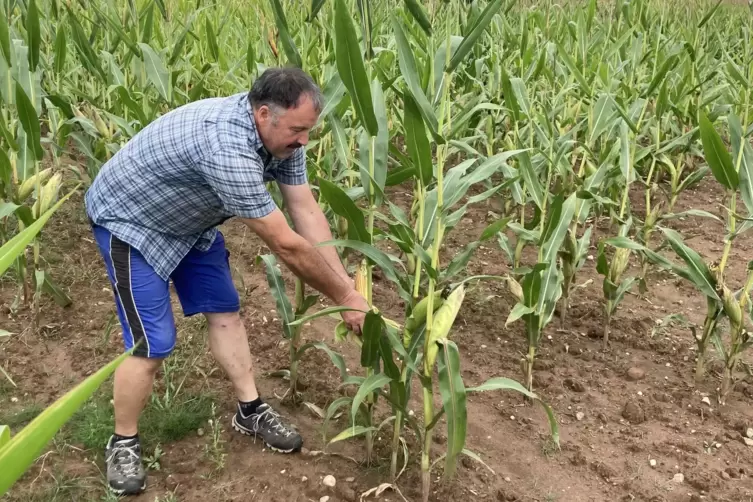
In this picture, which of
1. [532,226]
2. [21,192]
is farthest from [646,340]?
[21,192]

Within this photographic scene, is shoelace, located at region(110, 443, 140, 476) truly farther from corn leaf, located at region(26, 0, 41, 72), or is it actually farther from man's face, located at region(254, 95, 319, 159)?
corn leaf, located at region(26, 0, 41, 72)

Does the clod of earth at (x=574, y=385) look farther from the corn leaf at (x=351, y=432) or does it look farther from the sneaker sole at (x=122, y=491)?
the sneaker sole at (x=122, y=491)

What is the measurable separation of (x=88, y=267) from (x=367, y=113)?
2629mm

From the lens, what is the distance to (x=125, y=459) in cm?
251

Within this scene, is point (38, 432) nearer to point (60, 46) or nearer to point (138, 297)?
point (138, 297)

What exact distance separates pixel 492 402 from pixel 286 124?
166 cm

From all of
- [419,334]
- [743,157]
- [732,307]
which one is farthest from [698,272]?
[419,334]

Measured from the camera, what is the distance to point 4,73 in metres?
3.20

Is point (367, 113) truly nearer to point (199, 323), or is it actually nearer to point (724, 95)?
point (199, 323)

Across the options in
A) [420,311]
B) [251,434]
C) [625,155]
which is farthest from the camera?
[625,155]

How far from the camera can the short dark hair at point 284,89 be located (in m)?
2.14

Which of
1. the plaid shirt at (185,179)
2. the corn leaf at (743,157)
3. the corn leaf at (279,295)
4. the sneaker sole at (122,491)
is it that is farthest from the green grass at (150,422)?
the corn leaf at (743,157)

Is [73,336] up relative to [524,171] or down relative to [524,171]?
down

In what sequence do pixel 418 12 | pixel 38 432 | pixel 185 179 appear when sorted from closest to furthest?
pixel 38 432, pixel 418 12, pixel 185 179
